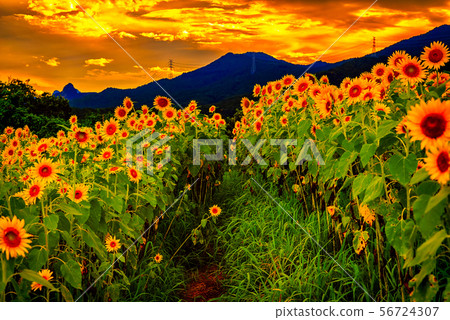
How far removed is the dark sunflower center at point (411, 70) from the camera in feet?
8.38

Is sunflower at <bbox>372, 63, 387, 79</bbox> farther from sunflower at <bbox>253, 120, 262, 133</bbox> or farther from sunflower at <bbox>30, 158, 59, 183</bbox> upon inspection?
sunflower at <bbox>30, 158, 59, 183</bbox>

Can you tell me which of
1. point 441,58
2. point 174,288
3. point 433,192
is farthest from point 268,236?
point 433,192

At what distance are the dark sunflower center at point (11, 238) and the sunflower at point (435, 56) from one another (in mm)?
2377

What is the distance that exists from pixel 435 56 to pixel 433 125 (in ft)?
3.82

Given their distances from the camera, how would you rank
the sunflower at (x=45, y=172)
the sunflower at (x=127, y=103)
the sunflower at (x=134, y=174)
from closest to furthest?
1. the sunflower at (x=45, y=172)
2. the sunflower at (x=134, y=174)
3. the sunflower at (x=127, y=103)

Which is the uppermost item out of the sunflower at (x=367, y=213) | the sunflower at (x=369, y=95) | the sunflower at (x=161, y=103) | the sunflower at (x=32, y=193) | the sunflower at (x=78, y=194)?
the sunflower at (x=161, y=103)

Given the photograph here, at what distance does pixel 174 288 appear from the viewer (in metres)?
3.72

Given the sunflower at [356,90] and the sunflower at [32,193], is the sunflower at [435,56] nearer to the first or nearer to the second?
the sunflower at [356,90]

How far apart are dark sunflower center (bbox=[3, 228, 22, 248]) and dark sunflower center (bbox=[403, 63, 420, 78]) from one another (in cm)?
223

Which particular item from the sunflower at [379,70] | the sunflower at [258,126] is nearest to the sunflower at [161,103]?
the sunflower at [258,126]

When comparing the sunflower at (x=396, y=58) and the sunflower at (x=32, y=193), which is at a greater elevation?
the sunflower at (x=396, y=58)

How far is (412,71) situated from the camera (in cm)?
257

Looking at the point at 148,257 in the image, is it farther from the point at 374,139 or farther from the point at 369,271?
the point at 374,139

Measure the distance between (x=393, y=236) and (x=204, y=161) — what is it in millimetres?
3519
